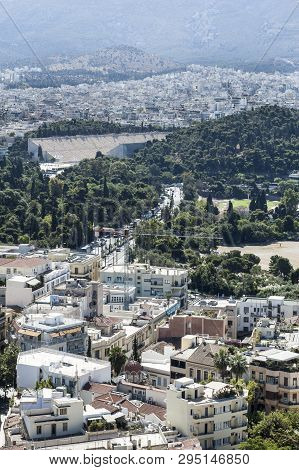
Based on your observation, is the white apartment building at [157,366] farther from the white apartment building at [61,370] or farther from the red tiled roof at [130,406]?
the red tiled roof at [130,406]

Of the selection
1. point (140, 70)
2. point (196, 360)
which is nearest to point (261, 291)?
point (196, 360)

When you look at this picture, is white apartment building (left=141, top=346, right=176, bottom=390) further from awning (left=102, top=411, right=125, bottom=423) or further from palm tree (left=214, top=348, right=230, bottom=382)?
awning (left=102, top=411, right=125, bottom=423)

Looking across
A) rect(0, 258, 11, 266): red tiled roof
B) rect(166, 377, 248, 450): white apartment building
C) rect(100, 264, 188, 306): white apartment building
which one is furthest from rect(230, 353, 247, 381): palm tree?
rect(0, 258, 11, 266): red tiled roof

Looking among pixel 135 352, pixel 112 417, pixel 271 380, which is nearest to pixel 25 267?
pixel 135 352

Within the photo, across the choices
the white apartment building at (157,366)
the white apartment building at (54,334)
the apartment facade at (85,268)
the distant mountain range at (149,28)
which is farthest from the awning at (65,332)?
the distant mountain range at (149,28)

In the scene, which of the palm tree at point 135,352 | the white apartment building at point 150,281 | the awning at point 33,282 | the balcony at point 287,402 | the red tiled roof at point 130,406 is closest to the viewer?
the red tiled roof at point 130,406
